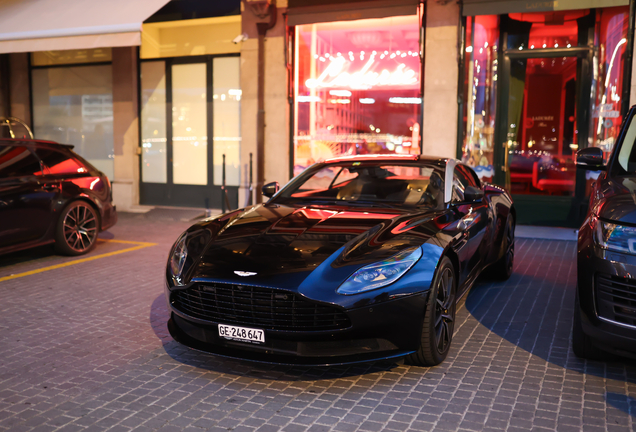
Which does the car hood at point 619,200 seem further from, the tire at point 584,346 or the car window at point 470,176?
the car window at point 470,176

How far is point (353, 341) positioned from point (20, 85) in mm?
15423

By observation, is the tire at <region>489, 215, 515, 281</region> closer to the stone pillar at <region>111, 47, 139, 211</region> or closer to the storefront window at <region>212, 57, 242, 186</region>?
the storefront window at <region>212, 57, 242, 186</region>

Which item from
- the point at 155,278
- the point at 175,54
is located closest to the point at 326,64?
the point at 175,54

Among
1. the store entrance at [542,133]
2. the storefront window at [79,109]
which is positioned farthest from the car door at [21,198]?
the store entrance at [542,133]

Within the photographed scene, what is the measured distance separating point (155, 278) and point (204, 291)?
10.9ft

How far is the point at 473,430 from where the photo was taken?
3.25m

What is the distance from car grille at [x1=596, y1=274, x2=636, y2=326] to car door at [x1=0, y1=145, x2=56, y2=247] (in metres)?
6.47

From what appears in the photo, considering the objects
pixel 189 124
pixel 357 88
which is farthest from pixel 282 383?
pixel 189 124

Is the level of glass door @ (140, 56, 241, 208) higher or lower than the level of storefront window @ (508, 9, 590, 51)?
lower

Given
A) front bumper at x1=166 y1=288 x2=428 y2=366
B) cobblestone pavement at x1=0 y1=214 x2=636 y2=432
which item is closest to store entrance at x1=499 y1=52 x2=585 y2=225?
cobblestone pavement at x1=0 y1=214 x2=636 y2=432

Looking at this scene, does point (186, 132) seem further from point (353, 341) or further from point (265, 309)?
point (353, 341)

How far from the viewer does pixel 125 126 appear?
47.4ft

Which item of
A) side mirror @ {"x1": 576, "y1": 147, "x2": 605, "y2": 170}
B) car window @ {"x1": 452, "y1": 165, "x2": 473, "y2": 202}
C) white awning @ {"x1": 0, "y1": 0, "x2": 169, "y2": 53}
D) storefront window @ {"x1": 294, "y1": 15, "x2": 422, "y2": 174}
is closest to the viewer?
side mirror @ {"x1": 576, "y1": 147, "x2": 605, "y2": 170}

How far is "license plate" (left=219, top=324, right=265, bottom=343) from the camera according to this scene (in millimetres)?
3717
